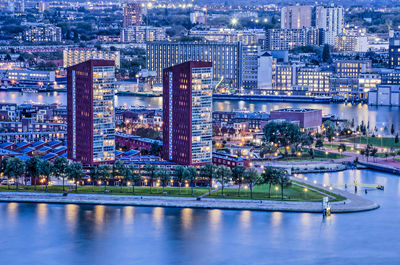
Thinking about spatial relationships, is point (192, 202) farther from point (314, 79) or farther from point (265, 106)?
point (314, 79)

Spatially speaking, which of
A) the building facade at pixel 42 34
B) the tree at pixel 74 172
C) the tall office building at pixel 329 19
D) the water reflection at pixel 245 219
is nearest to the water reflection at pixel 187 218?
the water reflection at pixel 245 219

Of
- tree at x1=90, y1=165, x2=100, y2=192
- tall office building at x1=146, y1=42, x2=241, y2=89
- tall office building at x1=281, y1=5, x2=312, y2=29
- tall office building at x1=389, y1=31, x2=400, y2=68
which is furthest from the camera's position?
tall office building at x1=281, y1=5, x2=312, y2=29

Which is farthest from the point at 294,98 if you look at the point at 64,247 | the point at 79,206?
the point at 64,247

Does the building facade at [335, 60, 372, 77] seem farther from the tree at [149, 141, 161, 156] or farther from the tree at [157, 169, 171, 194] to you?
the tree at [157, 169, 171, 194]

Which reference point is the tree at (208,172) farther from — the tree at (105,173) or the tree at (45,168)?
the tree at (45,168)

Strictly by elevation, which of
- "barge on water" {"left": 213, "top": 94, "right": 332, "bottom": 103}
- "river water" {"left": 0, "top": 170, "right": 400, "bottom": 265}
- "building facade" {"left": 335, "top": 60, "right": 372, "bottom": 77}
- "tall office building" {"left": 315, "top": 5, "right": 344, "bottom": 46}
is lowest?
"river water" {"left": 0, "top": 170, "right": 400, "bottom": 265}

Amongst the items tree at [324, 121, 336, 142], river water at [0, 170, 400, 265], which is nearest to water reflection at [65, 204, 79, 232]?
river water at [0, 170, 400, 265]

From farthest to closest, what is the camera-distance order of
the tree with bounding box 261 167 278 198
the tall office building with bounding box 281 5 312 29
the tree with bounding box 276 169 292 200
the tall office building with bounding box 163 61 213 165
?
the tall office building with bounding box 281 5 312 29, the tall office building with bounding box 163 61 213 165, the tree with bounding box 261 167 278 198, the tree with bounding box 276 169 292 200
